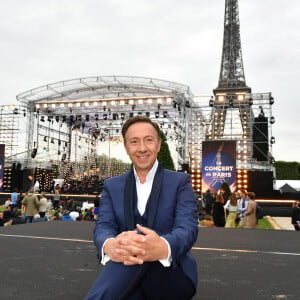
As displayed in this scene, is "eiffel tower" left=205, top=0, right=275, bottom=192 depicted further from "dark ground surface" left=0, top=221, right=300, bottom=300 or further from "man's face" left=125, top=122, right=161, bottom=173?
"man's face" left=125, top=122, right=161, bottom=173

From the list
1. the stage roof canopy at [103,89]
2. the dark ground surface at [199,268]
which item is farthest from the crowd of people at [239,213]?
the stage roof canopy at [103,89]

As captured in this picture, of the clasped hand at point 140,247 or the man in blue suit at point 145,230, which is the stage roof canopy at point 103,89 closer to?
the man in blue suit at point 145,230

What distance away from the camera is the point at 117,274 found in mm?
1401

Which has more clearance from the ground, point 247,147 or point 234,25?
point 234,25

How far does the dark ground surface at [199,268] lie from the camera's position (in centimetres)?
193

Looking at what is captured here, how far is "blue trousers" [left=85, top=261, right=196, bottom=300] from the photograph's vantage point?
1362 millimetres

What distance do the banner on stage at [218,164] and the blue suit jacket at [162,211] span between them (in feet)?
48.8

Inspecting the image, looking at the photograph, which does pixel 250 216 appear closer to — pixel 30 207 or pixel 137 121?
pixel 30 207

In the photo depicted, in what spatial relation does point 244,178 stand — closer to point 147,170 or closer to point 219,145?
point 219,145

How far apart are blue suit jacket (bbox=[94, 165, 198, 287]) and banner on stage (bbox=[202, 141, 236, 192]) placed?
48.8 ft

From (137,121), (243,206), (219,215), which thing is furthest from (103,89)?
(137,121)

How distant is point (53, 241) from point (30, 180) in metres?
21.5

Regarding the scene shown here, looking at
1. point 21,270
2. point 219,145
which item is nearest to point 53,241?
point 21,270

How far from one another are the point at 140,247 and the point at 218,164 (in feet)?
50.6
